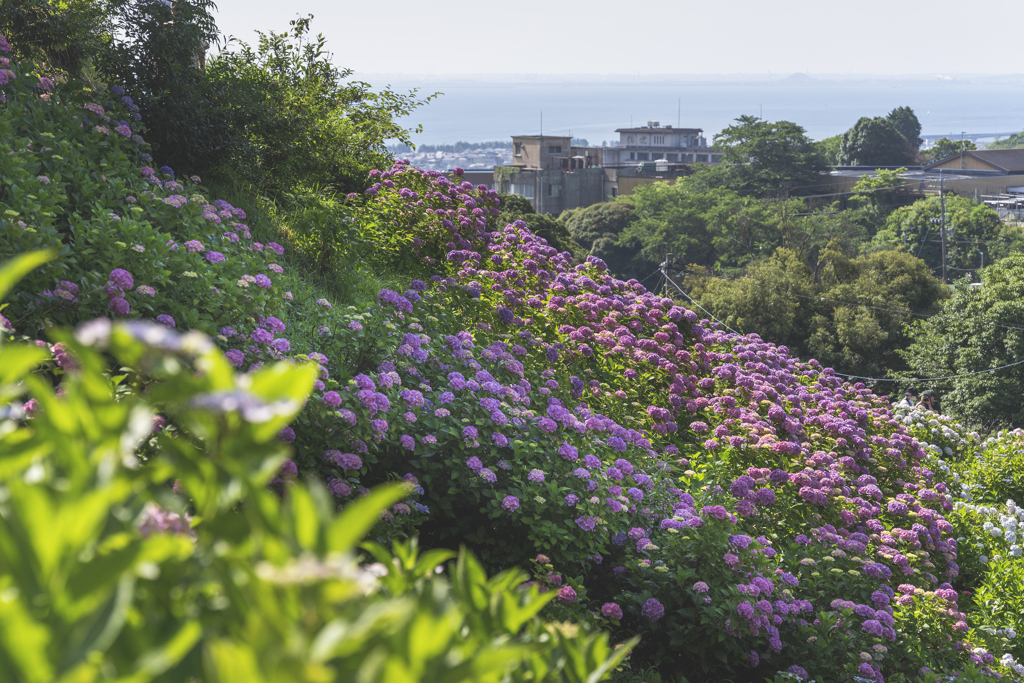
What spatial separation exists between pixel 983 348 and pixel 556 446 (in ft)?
57.4

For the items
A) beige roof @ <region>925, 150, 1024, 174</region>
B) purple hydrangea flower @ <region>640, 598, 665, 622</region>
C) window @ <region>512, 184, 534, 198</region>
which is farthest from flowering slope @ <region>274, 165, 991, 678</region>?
beige roof @ <region>925, 150, 1024, 174</region>

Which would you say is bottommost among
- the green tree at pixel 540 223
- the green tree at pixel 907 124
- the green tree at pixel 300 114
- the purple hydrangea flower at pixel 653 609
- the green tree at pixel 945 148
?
the purple hydrangea flower at pixel 653 609

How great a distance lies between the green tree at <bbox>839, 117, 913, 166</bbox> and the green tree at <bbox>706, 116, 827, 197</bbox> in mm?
17901

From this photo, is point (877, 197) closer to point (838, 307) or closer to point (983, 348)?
point (838, 307)

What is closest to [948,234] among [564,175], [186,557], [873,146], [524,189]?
[564,175]

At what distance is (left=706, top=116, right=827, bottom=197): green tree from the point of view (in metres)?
49.2

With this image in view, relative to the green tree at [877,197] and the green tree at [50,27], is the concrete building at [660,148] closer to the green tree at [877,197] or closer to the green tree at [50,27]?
the green tree at [877,197]

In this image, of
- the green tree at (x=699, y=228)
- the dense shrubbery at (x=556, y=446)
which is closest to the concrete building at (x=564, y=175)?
the green tree at (x=699, y=228)

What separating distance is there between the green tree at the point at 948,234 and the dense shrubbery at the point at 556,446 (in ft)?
124

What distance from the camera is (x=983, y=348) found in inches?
696

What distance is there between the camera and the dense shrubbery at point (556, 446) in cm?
334

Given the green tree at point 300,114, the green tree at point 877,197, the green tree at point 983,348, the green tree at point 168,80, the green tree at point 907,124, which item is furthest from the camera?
the green tree at point 907,124

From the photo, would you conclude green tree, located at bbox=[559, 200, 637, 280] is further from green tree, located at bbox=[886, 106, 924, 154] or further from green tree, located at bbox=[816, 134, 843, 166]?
green tree, located at bbox=[886, 106, 924, 154]

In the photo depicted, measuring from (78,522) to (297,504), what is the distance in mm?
214
